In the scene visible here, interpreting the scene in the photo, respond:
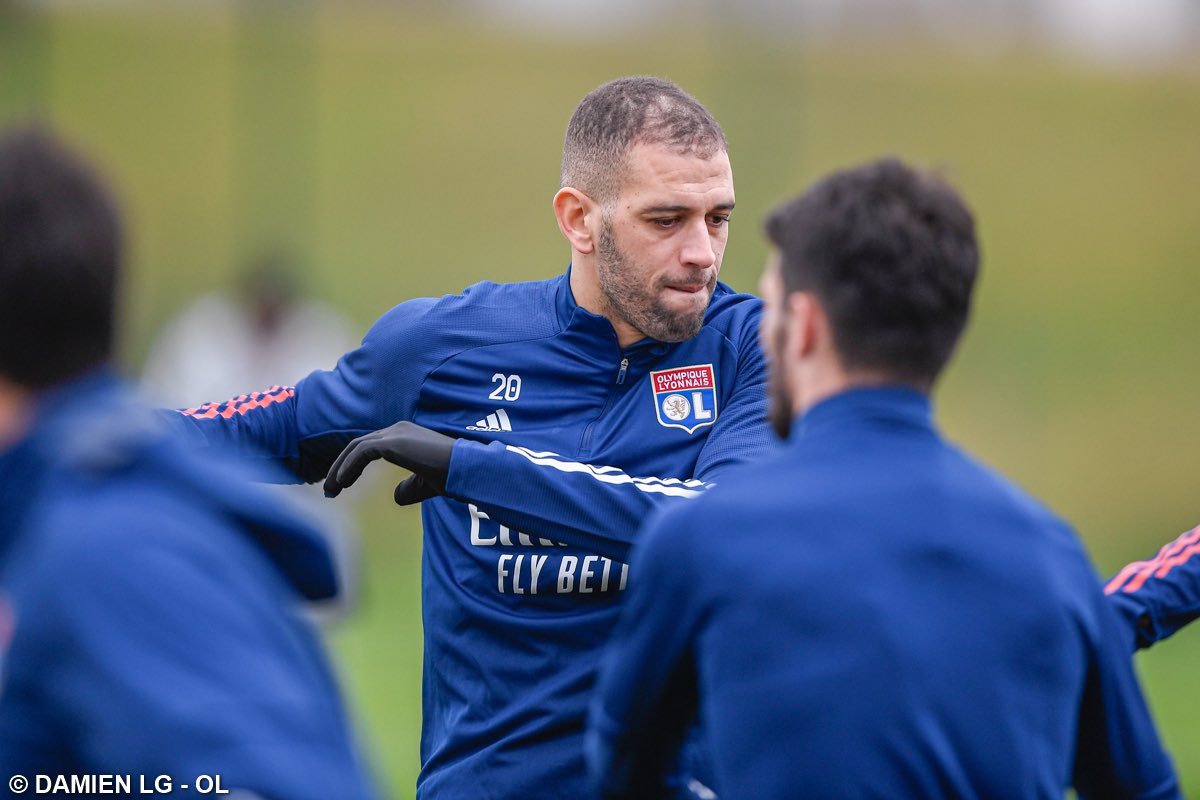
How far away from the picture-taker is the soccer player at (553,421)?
3027mm

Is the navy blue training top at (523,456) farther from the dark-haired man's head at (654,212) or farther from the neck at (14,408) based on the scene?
the neck at (14,408)

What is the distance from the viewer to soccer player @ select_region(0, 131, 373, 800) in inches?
63.1

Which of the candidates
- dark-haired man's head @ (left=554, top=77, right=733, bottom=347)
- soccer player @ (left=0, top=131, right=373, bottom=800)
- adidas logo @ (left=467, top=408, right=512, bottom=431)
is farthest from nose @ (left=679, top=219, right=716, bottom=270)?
soccer player @ (left=0, top=131, right=373, bottom=800)

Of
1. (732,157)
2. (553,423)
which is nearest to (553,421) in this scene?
(553,423)

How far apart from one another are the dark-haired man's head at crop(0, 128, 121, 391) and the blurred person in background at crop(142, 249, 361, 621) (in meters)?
7.95

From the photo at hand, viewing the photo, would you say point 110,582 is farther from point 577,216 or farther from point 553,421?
point 577,216

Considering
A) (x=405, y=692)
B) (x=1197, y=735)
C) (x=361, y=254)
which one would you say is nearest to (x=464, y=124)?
(x=361, y=254)

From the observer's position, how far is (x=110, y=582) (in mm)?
1627

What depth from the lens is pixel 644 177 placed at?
3322 millimetres

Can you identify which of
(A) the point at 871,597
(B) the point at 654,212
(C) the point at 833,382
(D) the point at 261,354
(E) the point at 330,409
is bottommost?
(D) the point at 261,354

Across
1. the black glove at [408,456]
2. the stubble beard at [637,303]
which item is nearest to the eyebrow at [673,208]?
the stubble beard at [637,303]

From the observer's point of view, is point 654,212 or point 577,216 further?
point 577,216

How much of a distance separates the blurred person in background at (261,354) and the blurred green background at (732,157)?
5.90 feet

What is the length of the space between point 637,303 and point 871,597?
145 centimetres
